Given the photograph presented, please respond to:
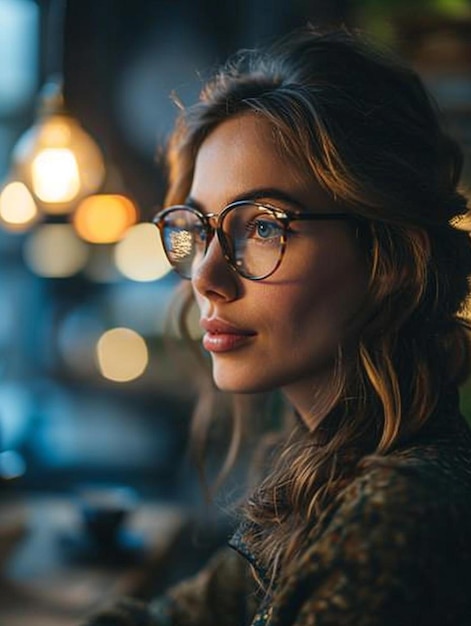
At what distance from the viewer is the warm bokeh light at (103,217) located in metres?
4.04

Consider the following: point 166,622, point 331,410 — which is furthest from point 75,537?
point 331,410

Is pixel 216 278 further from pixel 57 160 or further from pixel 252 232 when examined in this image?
pixel 57 160

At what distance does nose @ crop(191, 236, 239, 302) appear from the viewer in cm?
136

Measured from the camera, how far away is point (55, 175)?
3.43 metres

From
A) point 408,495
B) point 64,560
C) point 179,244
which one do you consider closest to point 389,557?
point 408,495

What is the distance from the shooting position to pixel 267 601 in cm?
135

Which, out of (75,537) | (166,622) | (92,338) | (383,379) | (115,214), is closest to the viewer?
(383,379)

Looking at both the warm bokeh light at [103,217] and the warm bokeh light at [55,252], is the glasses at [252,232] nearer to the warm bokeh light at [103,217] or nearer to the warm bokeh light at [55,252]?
the warm bokeh light at [103,217]

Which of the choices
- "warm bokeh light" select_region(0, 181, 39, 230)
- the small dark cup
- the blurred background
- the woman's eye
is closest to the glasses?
the woman's eye

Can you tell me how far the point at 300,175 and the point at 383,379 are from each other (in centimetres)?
29

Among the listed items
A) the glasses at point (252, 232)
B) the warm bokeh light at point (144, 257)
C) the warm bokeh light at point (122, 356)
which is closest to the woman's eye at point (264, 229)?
the glasses at point (252, 232)

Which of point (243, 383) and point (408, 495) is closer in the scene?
point (408, 495)

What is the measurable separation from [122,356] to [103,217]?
171cm

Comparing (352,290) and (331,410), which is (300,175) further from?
(331,410)
